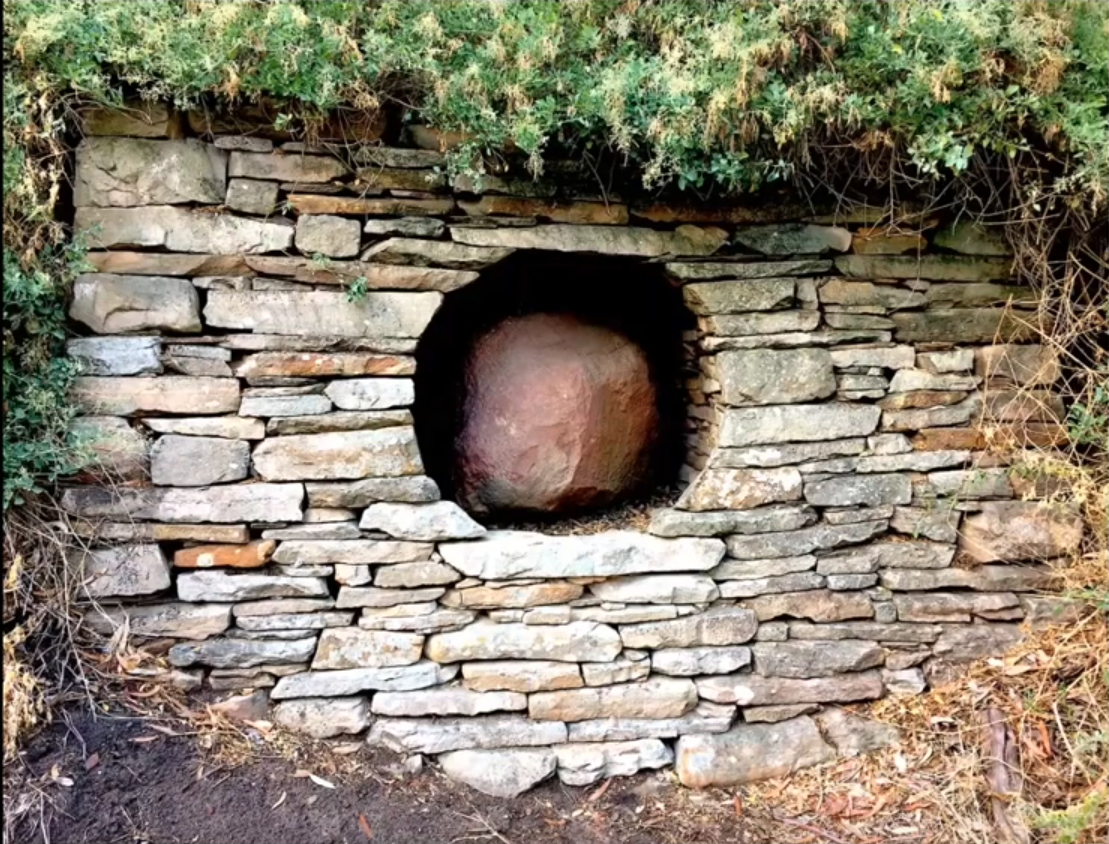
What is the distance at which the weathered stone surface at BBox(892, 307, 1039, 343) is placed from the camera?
2719mm

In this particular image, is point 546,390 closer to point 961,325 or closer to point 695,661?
point 695,661

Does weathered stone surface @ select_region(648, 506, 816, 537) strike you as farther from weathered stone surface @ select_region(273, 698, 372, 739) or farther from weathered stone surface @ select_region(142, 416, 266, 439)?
weathered stone surface @ select_region(142, 416, 266, 439)

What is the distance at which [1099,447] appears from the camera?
2.76m

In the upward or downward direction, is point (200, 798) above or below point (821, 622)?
below

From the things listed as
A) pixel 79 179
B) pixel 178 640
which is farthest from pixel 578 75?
pixel 178 640

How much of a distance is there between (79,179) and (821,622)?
8.97 feet

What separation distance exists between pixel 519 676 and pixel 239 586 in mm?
917

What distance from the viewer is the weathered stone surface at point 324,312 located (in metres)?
2.34

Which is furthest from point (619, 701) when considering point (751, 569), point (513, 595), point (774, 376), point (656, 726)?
point (774, 376)

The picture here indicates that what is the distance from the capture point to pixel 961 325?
8.96ft

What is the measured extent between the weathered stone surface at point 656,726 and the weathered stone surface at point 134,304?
1.76 meters

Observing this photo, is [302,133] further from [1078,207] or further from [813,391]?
[1078,207]

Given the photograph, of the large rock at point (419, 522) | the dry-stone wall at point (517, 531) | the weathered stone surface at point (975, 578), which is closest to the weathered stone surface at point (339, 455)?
the dry-stone wall at point (517, 531)

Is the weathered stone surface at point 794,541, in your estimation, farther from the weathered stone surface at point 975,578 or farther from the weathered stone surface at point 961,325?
the weathered stone surface at point 961,325
